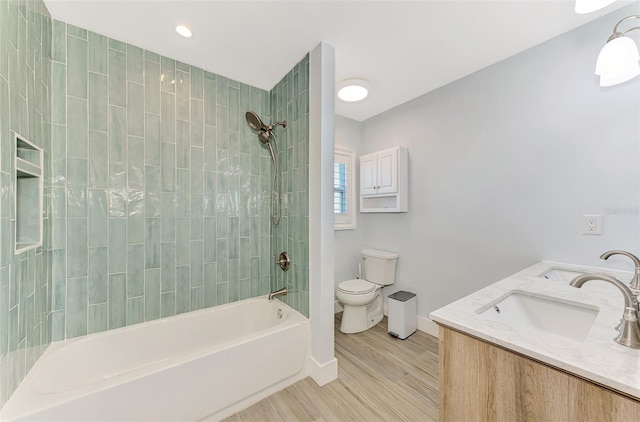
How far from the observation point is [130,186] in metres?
1.70

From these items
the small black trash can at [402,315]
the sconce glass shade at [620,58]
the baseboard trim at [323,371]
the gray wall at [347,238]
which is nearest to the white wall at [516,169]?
the small black trash can at [402,315]

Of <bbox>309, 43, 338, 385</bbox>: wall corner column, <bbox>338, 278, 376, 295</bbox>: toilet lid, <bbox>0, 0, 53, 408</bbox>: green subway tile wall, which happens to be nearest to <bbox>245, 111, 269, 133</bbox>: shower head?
<bbox>309, 43, 338, 385</bbox>: wall corner column

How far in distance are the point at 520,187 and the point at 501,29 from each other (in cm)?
112

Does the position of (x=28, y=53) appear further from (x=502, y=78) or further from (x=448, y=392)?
(x=502, y=78)

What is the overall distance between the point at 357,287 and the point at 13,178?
8.03 ft

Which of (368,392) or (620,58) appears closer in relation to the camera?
(620,58)

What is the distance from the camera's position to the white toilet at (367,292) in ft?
7.77

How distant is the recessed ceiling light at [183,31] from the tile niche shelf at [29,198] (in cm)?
109

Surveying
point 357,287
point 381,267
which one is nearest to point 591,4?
point 381,267

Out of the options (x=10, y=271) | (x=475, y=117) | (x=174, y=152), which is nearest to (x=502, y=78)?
(x=475, y=117)

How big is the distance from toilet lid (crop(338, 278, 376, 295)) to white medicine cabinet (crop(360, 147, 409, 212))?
835 mm

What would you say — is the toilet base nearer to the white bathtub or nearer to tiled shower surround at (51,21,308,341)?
the white bathtub

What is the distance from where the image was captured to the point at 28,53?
3.94 feet

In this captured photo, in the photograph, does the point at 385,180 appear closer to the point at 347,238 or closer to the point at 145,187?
the point at 347,238
